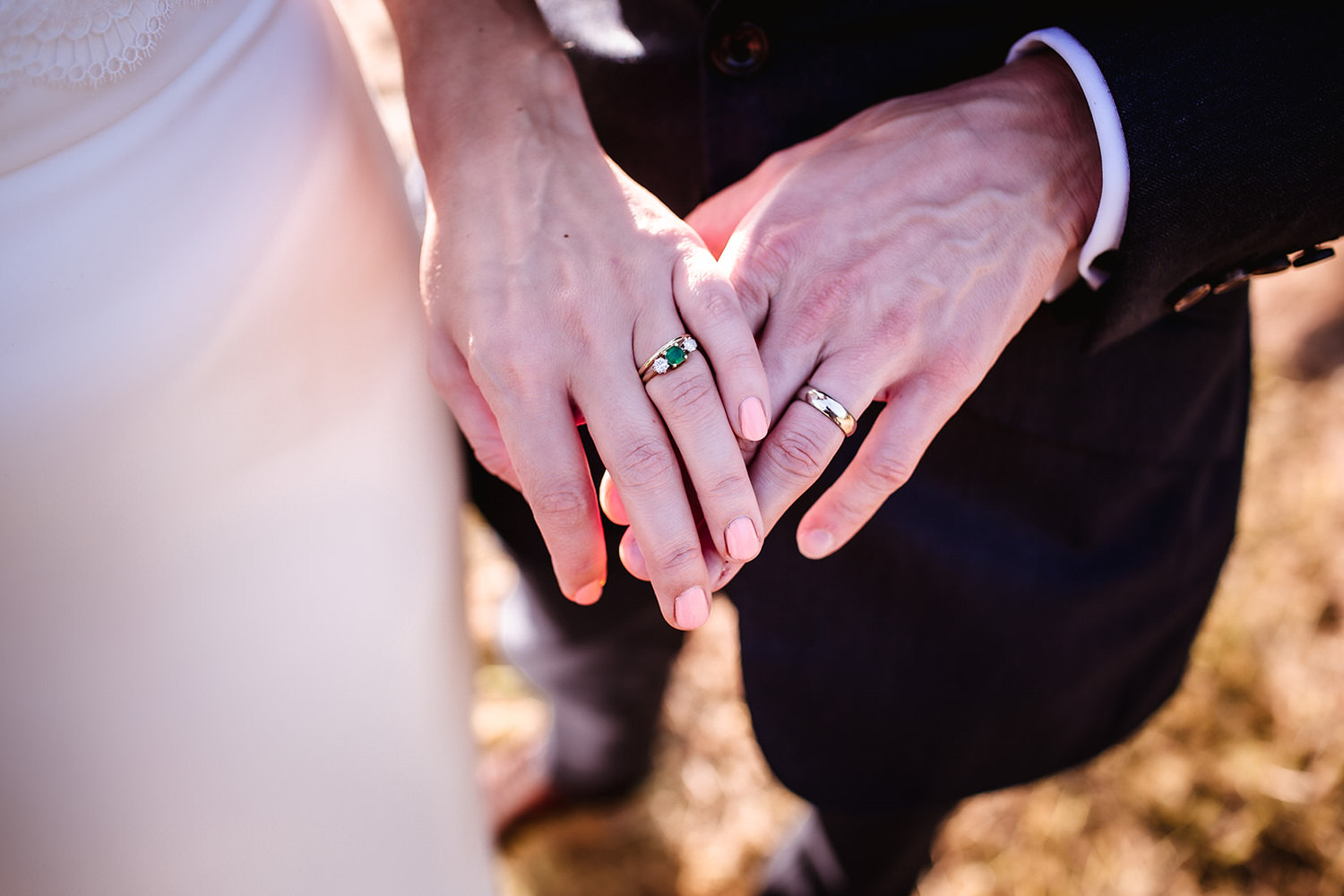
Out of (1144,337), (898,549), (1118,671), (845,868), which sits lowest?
(845,868)

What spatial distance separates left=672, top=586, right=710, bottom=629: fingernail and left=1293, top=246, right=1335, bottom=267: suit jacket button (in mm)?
618

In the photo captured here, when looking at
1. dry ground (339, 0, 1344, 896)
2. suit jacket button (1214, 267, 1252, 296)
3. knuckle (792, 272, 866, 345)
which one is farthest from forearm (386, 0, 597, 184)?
dry ground (339, 0, 1344, 896)

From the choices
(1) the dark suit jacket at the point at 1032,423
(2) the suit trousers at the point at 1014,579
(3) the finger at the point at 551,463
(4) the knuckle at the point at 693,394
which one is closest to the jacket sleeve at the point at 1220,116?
(1) the dark suit jacket at the point at 1032,423

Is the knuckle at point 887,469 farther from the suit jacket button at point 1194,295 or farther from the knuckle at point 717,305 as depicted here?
the suit jacket button at point 1194,295

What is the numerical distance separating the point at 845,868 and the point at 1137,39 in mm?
1170

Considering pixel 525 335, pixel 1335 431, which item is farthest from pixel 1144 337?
pixel 1335 431

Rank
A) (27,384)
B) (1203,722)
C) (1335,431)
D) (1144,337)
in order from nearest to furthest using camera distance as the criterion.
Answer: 1. (27,384)
2. (1144,337)
3. (1203,722)
4. (1335,431)

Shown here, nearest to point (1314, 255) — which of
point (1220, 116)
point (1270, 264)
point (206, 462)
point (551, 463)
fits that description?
point (1270, 264)

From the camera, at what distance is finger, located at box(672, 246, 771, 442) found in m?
0.69

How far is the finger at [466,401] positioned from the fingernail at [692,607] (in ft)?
0.60

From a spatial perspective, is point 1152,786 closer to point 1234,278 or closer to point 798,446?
point 1234,278

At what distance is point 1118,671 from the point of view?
3.50 ft

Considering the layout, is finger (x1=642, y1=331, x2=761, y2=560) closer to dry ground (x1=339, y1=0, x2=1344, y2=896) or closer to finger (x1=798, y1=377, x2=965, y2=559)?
finger (x1=798, y1=377, x2=965, y2=559)

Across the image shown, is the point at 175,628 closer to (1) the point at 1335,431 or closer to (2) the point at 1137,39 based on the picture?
(2) the point at 1137,39
